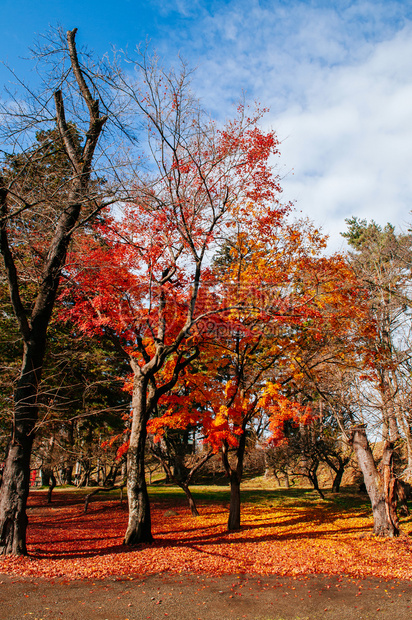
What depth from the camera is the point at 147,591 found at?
6.54m

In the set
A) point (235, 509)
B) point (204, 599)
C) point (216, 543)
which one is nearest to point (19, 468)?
point (204, 599)

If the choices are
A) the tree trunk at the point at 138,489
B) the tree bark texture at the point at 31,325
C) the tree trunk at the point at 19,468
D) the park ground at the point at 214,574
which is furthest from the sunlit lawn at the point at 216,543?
the tree bark texture at the point at 31,325

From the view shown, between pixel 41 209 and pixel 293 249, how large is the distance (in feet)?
28.5

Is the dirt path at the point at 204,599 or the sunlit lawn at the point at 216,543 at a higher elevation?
the dirt path at the point at 204,599

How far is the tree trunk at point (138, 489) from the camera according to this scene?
30.7ft

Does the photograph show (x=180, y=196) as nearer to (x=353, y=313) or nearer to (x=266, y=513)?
(x=353, y=313)

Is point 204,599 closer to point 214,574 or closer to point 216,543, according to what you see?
point 214,574

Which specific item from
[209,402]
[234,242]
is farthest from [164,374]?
[234,242]

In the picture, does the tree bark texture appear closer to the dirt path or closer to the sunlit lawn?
the sunlit lawn

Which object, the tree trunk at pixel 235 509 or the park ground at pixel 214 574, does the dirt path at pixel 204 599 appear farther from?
the tree trunk at pixel 235 509

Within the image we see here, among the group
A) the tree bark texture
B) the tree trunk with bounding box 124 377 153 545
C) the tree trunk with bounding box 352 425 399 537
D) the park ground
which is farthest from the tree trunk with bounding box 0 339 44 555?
the tree trunk with bounding box 352 425 399 537

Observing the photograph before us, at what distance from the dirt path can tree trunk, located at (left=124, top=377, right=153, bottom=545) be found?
88.3 inches

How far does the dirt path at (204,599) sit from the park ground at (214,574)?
0.02 m

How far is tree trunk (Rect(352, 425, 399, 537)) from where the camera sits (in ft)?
36.5
